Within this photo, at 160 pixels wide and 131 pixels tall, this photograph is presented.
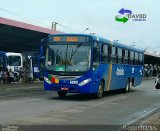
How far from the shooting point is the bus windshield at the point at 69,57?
19.9 meters

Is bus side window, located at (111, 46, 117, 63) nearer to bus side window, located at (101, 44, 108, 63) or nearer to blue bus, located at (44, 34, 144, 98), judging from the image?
bus side window, located at (101, 44, 108, 63)

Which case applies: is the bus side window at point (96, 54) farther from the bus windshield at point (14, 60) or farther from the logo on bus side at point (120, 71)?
the bus windshield at point (14, 60)

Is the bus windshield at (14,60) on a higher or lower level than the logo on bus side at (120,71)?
higher

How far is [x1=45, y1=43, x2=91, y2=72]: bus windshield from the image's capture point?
785 inches

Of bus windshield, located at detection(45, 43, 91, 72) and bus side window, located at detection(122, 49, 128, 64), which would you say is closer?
bus windshield, located at detection(45, 43, 91, 72)

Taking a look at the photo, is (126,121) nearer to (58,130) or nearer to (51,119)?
(51,119)

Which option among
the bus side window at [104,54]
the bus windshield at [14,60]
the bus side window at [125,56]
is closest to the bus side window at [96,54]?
the bus side window at [104,54]

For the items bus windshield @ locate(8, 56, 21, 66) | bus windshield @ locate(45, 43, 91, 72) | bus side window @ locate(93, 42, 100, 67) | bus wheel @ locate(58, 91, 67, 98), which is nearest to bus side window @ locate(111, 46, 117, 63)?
bus side window @ locate(93, 42, 100, 67)

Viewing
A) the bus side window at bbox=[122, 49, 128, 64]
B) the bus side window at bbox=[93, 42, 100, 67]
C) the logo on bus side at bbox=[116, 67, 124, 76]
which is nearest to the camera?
the bus side window at bbox=[93, 42, 100, 67]

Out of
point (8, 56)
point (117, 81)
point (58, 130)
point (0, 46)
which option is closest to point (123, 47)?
point (117, 81)

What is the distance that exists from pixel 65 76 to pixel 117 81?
19.3 feet

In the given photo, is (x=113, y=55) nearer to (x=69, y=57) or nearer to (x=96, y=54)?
(x=96, y=54)

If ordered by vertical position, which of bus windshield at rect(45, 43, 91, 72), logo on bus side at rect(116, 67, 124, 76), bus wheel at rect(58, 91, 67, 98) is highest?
bus windshield at rect(45, 43, 91, 72)

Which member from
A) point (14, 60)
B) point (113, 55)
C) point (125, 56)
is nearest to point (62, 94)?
point (113, 55)
